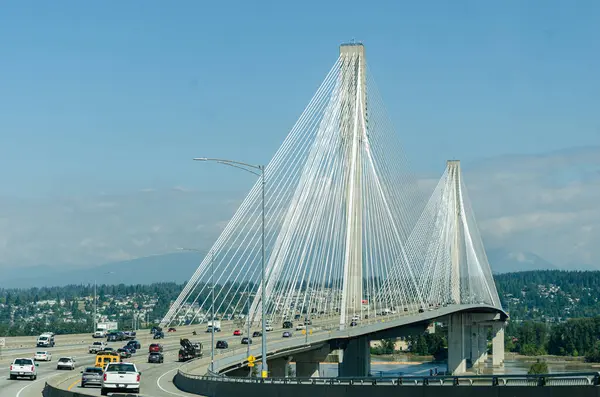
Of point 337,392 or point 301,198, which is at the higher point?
point 301,198

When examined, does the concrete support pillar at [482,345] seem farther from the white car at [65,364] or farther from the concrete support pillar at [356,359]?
the white car at [65,364]

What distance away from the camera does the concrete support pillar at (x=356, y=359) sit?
97.5 metres

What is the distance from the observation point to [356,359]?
98.2 m

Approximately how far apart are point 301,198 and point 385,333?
95.7 ft

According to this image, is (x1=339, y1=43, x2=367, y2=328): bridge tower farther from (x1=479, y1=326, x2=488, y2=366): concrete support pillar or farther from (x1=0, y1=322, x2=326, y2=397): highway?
(x1=479, y1=326, x2=488, y2=366): concrete support pillar

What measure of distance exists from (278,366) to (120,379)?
36240mm

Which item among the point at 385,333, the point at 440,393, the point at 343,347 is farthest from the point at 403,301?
the point at 440,393

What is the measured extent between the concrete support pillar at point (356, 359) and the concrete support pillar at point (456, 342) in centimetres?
3669

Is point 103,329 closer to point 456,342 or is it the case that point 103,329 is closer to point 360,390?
point 456,342

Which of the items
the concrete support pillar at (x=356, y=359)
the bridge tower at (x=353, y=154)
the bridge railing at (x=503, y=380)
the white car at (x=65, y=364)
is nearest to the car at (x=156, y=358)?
the white car at (x=65, y=364)

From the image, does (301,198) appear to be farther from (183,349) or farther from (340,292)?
(183,349)

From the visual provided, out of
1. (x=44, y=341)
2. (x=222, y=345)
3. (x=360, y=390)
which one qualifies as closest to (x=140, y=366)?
(x=222, y=345)

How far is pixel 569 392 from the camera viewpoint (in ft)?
71.5

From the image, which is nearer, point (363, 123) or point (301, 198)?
point (301, 198)
